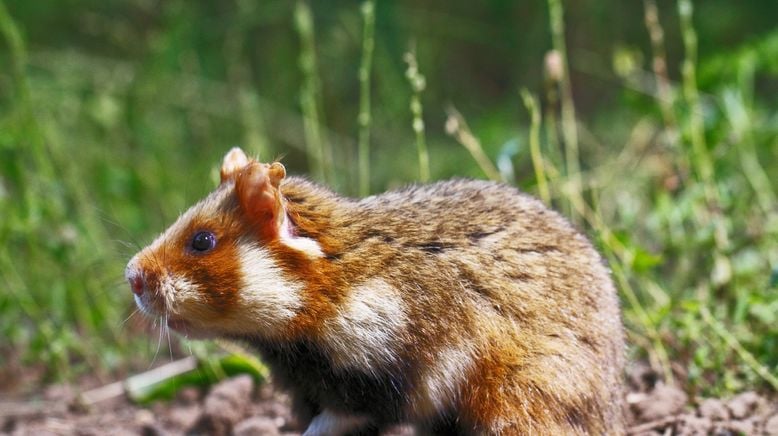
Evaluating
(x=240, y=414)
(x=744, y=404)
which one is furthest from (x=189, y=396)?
(x=744, y=404)

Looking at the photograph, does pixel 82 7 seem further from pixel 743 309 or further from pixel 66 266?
pixel 743 309

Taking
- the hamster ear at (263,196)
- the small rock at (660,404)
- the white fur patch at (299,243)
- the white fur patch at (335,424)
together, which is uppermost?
the hamster ear at (263,196)

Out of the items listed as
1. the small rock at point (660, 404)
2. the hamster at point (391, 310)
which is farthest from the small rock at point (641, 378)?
the hamster at point (391, 310)

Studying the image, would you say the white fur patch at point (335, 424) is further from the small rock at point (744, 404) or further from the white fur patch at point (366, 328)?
the small rock at point (744, 404)

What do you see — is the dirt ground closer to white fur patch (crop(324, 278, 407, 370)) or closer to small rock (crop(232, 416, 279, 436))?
small rock (crop(232, 416, 279, 436))

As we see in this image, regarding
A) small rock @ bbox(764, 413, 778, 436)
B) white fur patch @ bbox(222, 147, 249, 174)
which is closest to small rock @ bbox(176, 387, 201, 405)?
white fur patch @ bbox(222, 147, 249, 174)

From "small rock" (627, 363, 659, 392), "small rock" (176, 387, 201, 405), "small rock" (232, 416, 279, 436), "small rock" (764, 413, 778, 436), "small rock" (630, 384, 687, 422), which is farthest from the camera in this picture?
"small rock" (176, 387, 201, 405)

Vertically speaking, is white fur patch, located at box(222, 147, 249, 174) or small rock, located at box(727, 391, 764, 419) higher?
white fur patch, located at box(222, 147, 249, 174)
